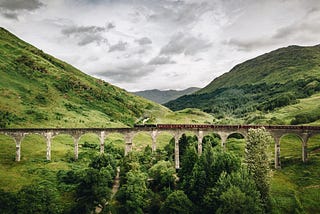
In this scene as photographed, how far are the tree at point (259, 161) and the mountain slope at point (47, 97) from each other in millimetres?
75649

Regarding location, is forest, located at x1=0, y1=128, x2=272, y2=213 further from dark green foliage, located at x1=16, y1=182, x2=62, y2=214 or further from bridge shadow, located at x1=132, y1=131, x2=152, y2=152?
bridge shadow, located at x1=132, y1=131, x2=152, y2=152

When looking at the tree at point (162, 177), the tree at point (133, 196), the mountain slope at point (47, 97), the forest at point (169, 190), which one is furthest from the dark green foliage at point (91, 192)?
the mountain slope at point (47, 97)

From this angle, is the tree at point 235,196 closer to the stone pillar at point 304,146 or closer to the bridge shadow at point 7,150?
the stone pillar at point 304,146

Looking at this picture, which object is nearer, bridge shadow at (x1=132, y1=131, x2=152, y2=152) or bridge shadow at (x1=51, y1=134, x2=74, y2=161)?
bridge shadow at (x1=51, y1=134, x2=74, y2=161)

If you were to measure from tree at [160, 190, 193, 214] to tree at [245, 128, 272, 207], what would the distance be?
1304cm

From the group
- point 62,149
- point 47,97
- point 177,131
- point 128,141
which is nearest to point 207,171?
point 177,131

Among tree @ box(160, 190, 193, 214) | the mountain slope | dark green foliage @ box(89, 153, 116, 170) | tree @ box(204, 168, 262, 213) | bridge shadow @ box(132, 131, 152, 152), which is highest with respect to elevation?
the mountain slope

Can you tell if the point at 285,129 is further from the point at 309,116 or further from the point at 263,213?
the point at 309,116

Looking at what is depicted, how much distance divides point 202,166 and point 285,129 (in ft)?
92.3

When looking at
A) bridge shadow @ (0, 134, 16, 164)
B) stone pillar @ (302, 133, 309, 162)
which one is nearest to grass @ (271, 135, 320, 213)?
stone pillar @ (302, 133, 309, 162)

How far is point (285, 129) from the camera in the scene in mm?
69875

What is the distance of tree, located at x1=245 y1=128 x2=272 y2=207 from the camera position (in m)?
49.4

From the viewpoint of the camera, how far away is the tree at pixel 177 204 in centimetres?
4847

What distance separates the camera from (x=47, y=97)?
131 meters
